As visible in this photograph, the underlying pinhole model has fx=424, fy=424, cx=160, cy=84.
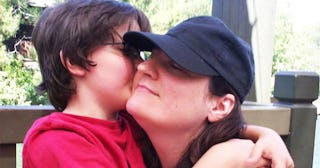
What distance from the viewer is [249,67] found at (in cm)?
99

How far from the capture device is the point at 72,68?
0.98 meters

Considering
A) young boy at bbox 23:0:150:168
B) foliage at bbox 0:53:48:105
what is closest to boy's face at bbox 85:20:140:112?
young boy at bbox 23:0:150:168

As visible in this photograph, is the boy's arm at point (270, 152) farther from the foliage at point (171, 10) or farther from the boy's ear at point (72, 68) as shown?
the foliage at point (171, 10)

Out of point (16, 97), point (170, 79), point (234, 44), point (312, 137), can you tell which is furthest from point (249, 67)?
point (16, 97)

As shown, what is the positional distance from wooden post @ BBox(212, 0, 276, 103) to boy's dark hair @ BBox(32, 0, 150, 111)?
53.8 inches

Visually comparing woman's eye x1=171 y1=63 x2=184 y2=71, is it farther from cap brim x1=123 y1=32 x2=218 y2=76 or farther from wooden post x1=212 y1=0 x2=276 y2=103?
wooden post x1=212 y1=0 x2=276 y2=103

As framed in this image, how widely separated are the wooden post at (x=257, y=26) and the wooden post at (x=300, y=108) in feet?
2.52

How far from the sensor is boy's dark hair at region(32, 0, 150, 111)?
965mm

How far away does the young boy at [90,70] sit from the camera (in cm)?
94

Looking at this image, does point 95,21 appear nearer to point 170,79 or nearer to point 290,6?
point 170,79

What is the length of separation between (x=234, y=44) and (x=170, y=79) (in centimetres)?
17

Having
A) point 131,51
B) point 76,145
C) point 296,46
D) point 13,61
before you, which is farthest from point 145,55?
point 296,46

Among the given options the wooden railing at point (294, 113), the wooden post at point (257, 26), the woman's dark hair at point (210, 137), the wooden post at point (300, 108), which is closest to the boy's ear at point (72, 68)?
the woman's dark hair at point (210, 137)

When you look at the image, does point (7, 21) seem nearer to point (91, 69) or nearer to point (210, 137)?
point (91, 69)
